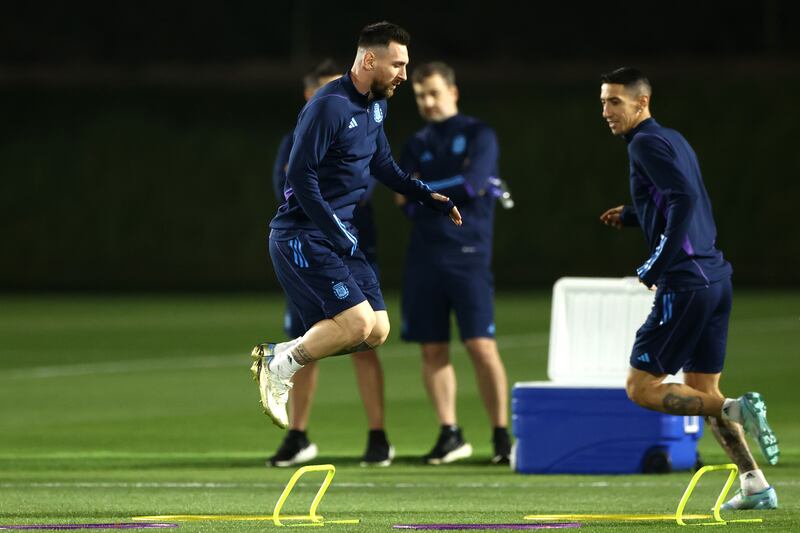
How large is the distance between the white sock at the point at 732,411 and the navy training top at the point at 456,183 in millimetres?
3335

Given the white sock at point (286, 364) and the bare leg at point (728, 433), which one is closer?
the white sock at point (286, 364)

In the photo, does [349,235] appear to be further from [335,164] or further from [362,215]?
[362,215]

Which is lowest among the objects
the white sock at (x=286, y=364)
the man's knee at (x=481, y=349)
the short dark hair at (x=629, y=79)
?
the man's knee at (x=481, y=349)

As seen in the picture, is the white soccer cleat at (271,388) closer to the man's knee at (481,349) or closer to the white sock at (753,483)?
the white sock at (753,483)

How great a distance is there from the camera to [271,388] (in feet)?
25.2

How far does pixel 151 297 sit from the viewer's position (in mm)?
30688

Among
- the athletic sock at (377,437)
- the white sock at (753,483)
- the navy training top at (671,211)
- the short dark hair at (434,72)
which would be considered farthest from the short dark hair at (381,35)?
the athletic sock at (377,437)

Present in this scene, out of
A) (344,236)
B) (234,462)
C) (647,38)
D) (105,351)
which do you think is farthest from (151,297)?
(344,236)

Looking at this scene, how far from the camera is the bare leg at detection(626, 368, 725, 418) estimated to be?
766cm

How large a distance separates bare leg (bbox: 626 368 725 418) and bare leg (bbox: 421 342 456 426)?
3048mm

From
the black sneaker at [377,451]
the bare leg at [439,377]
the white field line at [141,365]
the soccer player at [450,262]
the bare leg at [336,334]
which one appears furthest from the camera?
the white field line at [141,365]

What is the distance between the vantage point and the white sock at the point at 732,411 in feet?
24.5

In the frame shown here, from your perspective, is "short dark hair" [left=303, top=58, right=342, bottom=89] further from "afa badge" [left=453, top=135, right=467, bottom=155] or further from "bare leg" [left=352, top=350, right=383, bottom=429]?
"bare leg" [left=352, top=350, right=383, bottom=429]

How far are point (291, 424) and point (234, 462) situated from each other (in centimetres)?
43
